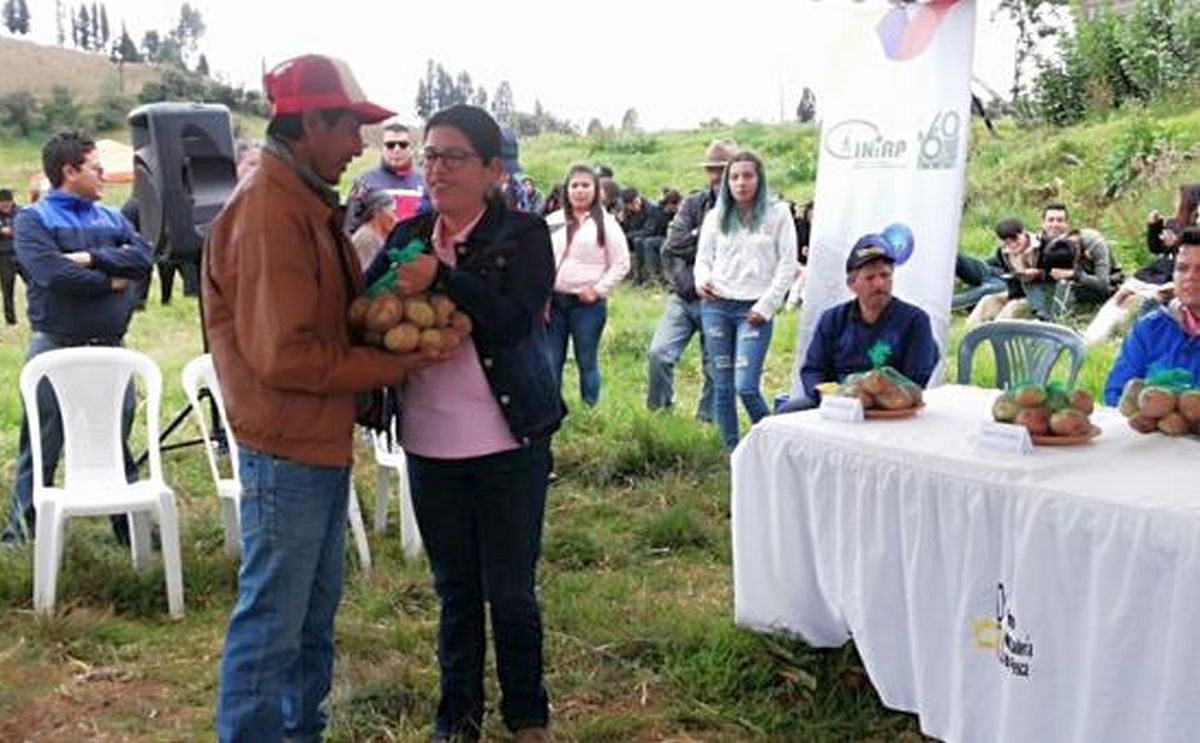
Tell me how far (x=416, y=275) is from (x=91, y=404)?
236cm

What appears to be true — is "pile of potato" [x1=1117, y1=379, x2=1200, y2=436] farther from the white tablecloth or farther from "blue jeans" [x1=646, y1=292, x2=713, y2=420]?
"blue jeans" [x1=646, y1=292, x2=713, y2=420]

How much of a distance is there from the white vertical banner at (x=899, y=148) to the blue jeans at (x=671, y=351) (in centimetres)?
67

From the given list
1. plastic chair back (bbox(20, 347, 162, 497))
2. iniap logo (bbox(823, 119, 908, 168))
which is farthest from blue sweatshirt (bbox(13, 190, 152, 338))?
iniap logo (bbox(823, 119, 908, 168))

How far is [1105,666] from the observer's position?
2.24 metres

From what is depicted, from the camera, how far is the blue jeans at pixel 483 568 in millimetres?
2479

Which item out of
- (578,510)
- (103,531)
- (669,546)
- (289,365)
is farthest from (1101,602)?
(103,531)

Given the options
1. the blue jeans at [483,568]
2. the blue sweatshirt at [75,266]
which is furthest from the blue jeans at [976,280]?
the blue jeans at [483,568]

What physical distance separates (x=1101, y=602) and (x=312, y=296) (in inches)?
64.8

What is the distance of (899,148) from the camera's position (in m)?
5.06

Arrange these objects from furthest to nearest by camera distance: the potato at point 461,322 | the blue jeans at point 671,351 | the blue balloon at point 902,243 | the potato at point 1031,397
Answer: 1. the blue jeans at point 671,351
2. the blue balloon at point 902,243
3. the potato at point 1031,397
4. the potato at point 461,322

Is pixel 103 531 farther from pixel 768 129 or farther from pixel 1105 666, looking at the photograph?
pixel 768 129

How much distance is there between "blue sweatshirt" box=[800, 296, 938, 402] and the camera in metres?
3.77

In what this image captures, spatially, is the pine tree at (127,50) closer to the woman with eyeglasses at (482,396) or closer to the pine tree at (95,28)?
the pine tree at (95,28)

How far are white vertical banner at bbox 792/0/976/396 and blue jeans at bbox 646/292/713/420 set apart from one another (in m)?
0.67
